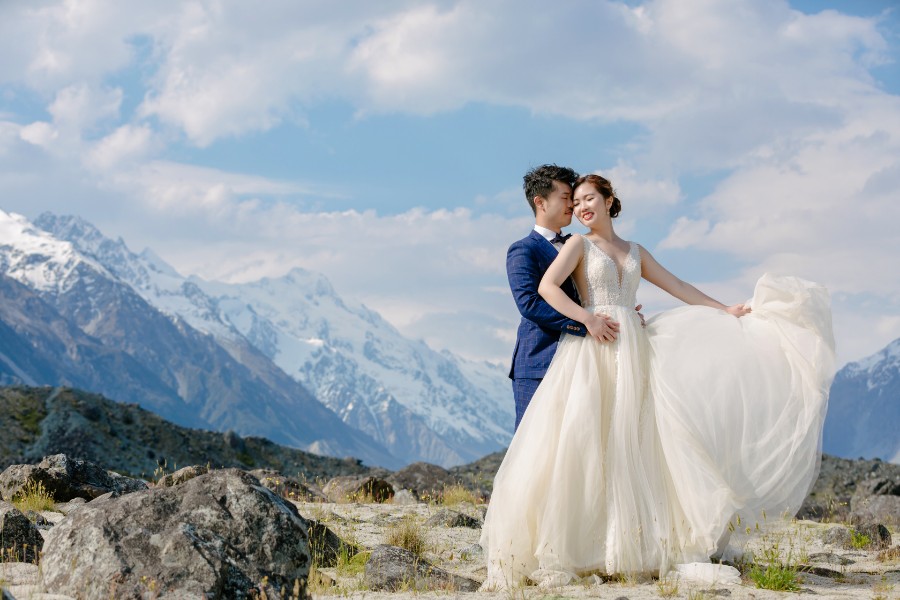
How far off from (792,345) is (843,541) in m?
5.56

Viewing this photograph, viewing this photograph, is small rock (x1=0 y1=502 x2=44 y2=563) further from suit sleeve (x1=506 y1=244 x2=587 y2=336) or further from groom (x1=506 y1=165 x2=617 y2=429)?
suit sleeve (x1=506 y1=244 x2=587 y2=336)

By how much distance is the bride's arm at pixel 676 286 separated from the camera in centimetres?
939

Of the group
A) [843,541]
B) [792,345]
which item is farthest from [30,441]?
[792,345]

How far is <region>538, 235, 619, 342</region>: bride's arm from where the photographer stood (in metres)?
8.52

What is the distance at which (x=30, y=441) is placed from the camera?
138 ft

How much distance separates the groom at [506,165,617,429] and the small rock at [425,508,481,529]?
4.82 metres

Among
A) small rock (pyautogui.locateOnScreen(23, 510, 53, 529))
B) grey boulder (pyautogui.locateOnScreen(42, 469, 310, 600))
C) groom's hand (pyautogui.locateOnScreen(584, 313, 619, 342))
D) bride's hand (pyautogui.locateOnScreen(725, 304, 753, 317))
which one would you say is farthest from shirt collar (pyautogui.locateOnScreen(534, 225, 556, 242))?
small rock (pyautogui.locateOnScreen(23, 510, 53, 529))

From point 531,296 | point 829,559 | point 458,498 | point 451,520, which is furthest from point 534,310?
point 458,498

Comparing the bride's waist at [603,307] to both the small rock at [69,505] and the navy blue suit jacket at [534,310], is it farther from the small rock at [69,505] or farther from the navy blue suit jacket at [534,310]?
the small rock at [69,505]

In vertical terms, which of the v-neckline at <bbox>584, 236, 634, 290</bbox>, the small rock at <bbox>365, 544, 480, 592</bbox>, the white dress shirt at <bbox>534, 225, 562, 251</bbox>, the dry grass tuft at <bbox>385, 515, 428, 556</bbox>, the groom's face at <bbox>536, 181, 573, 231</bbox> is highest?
the groom's face at <bbox>536, 181, 573, 231</bbox>

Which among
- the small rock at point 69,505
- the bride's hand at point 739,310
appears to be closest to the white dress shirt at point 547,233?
the bride's hand at point 739,310

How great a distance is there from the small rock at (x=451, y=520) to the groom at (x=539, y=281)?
4822mm

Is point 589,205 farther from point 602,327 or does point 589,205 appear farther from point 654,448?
point 654,448

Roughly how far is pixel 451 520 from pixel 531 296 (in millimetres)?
5803
